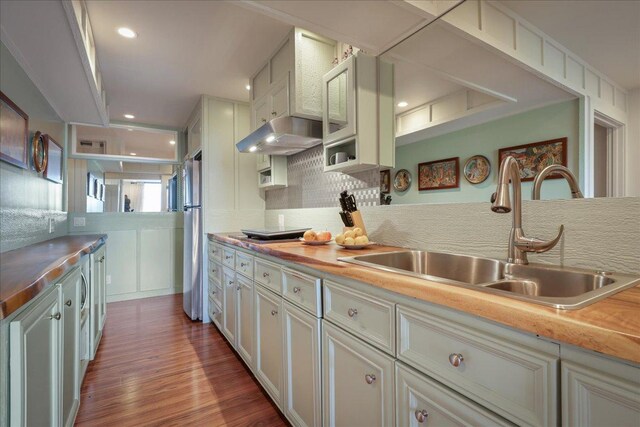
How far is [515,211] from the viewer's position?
1.07 meters

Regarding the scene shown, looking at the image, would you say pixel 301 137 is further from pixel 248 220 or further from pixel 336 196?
pixel 248 220

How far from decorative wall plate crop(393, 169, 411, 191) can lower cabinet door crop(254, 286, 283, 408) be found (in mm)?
911

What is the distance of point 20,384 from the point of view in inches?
31.6

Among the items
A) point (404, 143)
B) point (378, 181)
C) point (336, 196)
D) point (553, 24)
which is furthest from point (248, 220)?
point (553, 24)

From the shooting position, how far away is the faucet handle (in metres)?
1.00

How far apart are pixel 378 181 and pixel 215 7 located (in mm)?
1531

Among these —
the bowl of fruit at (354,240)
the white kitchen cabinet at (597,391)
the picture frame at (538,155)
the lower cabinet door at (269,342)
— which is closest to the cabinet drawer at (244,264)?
the lower cabinet door at (269,342)

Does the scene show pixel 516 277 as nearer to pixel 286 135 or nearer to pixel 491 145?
pixel 491 145

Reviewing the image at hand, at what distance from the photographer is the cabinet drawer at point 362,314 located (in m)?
0.91

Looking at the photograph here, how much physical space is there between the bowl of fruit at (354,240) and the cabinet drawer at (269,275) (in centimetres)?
37

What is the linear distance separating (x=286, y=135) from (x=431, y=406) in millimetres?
1867

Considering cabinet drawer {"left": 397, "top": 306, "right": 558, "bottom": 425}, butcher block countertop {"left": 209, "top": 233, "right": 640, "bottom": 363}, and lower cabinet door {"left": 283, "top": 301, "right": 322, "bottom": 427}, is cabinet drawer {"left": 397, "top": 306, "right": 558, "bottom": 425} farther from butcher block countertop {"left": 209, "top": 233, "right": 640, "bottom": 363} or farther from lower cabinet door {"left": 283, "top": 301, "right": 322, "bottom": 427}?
lower cabinet door {"left": 283, "top": 301, "right": 322, "bottom": 427}

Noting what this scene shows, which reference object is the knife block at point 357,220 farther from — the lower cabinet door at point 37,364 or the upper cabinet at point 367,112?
the lower cabinet door at point 37,364

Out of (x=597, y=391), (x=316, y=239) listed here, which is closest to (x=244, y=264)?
(x=316, y=239)
